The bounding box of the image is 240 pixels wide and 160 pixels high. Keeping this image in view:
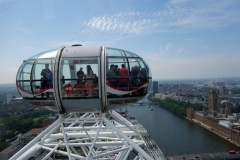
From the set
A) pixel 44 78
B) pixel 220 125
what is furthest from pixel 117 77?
pixel 220 125

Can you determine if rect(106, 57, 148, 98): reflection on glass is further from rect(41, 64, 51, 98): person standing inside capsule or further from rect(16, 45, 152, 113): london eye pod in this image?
rect(41, 64, 51, 98): person standing inside capsule

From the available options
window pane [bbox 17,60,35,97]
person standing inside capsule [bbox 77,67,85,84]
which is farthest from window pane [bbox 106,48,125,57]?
window pane [bbox 17,60,35,97]

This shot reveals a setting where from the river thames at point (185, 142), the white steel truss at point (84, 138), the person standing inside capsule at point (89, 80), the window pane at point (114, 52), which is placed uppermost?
the window pane at point (114, 52)

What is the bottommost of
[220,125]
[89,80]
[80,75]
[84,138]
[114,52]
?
[220,125]

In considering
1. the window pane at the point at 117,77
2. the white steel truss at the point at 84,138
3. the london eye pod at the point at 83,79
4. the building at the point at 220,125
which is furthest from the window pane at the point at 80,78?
the building at the point at 220,125

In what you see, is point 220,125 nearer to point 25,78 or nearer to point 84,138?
point 84,138

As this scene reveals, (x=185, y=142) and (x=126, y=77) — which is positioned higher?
(x=126, y=77)

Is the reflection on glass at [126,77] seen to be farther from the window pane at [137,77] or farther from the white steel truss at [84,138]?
the white steel truss at [84,138]
